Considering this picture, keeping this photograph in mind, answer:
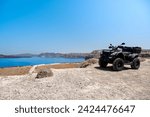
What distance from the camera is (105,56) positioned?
18.1 meters

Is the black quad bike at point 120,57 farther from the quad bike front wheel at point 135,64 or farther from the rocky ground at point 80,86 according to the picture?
the rocky ground at point 80,86

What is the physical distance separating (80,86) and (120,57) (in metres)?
6.58

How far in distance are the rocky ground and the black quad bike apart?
1.20 meters

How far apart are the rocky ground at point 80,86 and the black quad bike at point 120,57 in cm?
120

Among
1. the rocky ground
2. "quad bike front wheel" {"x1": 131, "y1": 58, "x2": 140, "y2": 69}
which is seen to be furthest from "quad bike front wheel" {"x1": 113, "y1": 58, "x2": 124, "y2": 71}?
"quad bike front wheel" {"x1": 131, "y1": 58, "x2": 140, "y2": 69}

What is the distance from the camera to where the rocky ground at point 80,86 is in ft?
35.8

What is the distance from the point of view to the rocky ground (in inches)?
430

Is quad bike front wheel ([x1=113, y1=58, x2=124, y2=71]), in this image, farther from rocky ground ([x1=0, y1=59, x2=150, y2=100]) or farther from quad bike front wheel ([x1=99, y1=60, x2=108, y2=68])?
quad bike front wheel ([x1=99, y1=60, x2=108, y2=68])

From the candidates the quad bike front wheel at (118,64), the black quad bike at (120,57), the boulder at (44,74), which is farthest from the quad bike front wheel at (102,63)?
the boulder at (44,74)

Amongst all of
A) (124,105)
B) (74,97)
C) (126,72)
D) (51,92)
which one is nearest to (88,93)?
(74,97)

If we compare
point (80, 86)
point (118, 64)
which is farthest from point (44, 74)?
point (118, 64)

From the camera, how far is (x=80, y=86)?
41.3ft

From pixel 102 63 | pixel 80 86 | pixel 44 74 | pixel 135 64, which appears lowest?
pixel 80 86

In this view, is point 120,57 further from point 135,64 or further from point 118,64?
point 135,64
